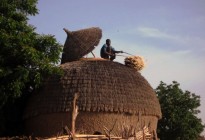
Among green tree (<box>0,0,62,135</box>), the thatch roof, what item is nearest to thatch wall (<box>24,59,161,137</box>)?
the thatch roof

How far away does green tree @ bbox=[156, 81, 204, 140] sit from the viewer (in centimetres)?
2089

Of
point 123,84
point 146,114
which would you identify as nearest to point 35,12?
point 123,84

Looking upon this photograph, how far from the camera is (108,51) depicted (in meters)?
17.9

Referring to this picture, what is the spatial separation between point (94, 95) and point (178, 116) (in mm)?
7749

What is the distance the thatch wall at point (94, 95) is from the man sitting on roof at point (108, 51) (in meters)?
1.33

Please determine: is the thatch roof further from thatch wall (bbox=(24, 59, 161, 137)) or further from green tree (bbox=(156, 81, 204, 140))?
green tree (bbox=(156, 81, 204, 140))

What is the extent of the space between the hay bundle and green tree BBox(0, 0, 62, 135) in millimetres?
3059

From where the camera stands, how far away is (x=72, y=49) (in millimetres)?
17266

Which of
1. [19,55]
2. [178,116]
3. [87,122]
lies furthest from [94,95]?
[178,116]

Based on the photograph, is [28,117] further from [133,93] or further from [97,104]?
[133,93]

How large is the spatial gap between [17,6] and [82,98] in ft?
14.7

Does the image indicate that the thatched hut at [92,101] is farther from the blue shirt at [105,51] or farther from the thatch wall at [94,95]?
the blue shirt at [105,51]

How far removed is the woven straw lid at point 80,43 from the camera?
17.0m

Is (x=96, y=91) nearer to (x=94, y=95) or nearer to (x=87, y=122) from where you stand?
(x=94, y=95)
